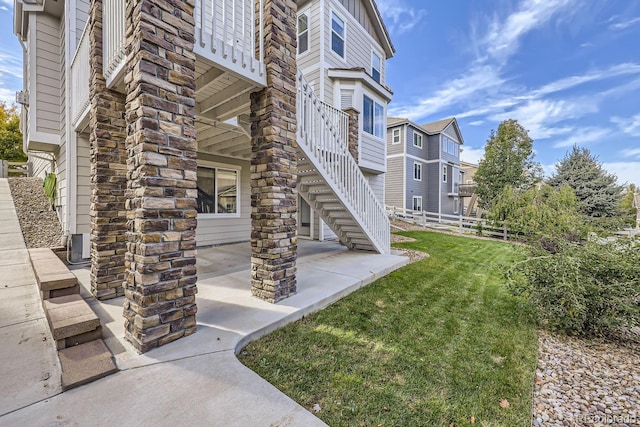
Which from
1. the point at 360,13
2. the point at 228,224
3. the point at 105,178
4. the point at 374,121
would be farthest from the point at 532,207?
the point at 105,178

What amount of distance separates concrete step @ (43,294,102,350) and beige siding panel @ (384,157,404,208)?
19.1 metres

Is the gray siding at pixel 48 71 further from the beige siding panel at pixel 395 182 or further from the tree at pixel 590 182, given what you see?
the tree at pixel 590 182

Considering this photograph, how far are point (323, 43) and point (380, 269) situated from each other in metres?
7.33

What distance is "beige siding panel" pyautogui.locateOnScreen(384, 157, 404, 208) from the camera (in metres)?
19.6

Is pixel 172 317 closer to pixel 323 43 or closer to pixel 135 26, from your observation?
pixel 135 26

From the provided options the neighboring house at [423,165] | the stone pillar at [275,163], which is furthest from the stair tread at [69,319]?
the neighboring house at [423,165]

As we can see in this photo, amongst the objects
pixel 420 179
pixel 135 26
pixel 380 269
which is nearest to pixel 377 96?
pixel 380 269

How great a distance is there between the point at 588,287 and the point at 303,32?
32.4 ft

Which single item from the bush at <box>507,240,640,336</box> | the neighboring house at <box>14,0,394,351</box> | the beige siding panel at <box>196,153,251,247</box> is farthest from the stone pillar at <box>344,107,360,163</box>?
the bush at <box>507,240,640,336</box>

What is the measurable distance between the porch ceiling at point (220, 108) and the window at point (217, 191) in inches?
26.4

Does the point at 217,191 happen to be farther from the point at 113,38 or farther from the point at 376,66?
the point at 376,66

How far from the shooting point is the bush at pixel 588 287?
2.93 metres

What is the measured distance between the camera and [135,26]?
2.38 m

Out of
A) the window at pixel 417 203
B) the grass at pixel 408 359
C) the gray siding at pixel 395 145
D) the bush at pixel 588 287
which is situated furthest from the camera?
the window at pixel 417 203
